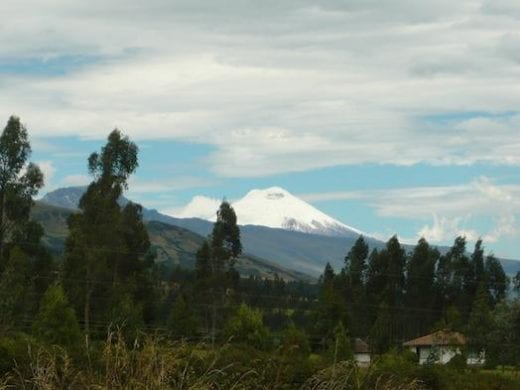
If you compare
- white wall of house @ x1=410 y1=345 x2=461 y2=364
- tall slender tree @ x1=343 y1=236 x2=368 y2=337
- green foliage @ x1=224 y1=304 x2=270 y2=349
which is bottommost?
white wall of house @ x1=410 y1=345 x2=461 y2=364

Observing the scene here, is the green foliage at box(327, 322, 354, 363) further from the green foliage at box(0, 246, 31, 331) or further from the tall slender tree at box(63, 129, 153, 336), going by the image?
the green foliage at box(0, 246, 31, 331)

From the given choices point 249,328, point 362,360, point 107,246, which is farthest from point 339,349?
point 362,360

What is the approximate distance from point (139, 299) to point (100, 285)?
14.4 ft

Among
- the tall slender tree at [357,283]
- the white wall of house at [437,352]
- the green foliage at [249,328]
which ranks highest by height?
the tall slender tree at [357,283]

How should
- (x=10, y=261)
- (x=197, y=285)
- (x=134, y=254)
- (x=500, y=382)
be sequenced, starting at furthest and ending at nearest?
(x=197, y=285) < (x=134, y=254) < (x=10, y=261) < (x=500, y=382)

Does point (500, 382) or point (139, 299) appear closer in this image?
point (500, 382)

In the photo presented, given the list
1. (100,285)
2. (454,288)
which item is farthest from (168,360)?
(454,288)

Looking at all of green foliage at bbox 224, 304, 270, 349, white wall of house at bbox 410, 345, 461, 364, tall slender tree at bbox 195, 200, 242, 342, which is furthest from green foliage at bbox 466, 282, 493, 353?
green foliage at bbox 224, 304, 270, 349

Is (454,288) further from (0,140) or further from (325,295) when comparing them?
(0,140)

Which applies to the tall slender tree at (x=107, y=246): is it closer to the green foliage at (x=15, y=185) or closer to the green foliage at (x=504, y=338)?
the green foliage at (x=15, y=185)

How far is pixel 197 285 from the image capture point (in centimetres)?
9025

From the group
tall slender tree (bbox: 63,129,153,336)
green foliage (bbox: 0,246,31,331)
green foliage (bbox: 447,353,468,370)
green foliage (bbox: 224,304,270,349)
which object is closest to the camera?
green foliage (bbox: 447,353,468,370)

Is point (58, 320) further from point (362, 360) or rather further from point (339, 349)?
point (362, 360)

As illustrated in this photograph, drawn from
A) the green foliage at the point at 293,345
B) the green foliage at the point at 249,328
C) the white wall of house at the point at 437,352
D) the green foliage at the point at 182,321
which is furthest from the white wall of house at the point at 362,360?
the green foliage at the point at 182,321
